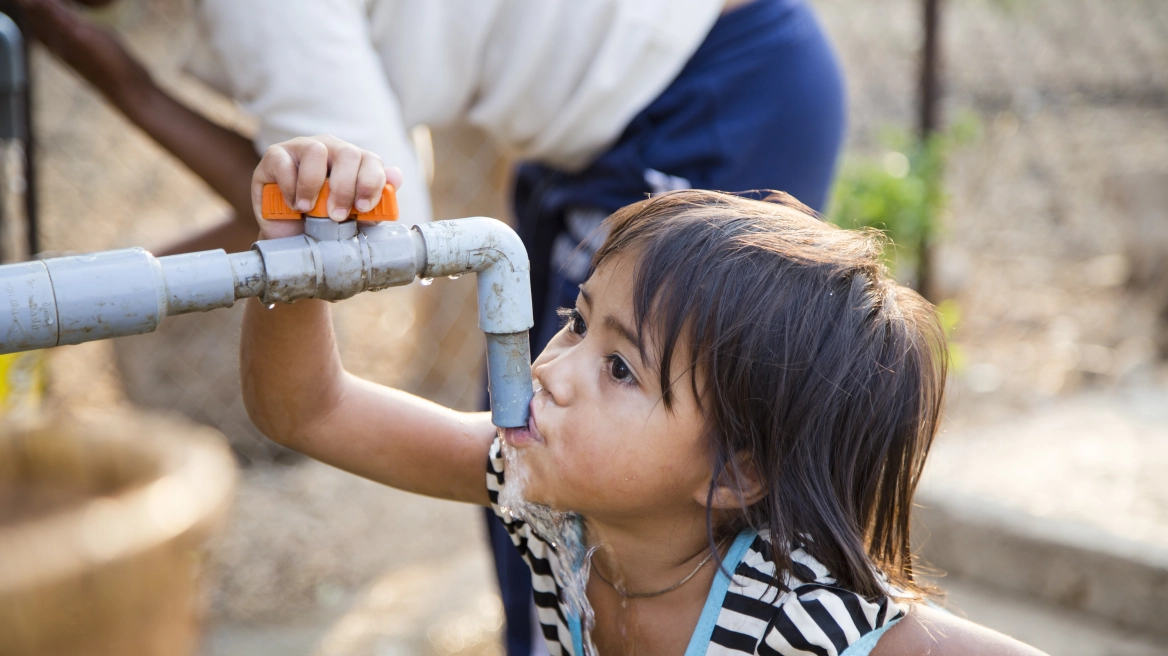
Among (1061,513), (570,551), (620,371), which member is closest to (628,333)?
(620,371)

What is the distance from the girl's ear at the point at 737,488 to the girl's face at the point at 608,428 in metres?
0.03

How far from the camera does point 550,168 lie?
5.62 feet

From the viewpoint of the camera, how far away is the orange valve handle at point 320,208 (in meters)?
0.92

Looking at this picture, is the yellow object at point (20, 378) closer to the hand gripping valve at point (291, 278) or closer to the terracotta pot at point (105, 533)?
the terracotta pot at point (105, 533)

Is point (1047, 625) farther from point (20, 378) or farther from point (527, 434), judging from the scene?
point (20, 378)

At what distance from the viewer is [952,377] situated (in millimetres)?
3084

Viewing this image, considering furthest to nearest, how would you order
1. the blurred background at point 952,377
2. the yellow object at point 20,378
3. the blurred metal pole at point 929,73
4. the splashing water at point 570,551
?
1. the blurred metal pole at point 929,73
2. the blurred background at point 952,377
3. the yellow object at point 20,378
4. the splashing water at point 570,551

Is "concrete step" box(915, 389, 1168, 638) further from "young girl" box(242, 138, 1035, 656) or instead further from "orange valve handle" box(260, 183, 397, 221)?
"orange valve handle" box(260, 183, 397, 221)

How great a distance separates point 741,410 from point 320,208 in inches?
19.3

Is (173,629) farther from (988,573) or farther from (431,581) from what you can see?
(988,573)

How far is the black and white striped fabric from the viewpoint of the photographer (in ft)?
3.46

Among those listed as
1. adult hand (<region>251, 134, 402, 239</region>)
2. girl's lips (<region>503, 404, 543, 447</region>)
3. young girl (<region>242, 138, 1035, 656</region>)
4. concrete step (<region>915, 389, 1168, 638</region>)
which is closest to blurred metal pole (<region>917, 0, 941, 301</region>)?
concrete step (<region>915, 389, 1168, 638</region>)

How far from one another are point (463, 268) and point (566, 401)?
0.66 feet

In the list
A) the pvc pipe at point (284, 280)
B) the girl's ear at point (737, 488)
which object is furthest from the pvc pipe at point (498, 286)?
the girl's ear at point (737, 488)
